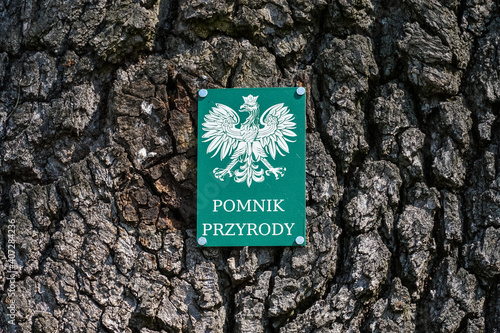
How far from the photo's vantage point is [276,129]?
2.07 m

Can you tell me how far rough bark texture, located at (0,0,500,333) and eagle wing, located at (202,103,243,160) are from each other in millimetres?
76

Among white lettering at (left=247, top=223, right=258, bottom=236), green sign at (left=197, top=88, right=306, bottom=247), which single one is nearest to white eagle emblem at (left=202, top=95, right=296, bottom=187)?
green sign at (left=197, top=88, right=306, bottom=247)

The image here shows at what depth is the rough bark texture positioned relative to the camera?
197cm

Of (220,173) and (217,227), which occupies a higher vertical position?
(220,173)

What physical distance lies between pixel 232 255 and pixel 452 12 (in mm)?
1232

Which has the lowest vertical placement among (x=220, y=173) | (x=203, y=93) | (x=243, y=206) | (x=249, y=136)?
(x=243, y=206)

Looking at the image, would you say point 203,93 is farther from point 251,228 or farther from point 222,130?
point 251,228

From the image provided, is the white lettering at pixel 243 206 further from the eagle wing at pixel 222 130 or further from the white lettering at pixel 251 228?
the eagle wing at pixel 222 130

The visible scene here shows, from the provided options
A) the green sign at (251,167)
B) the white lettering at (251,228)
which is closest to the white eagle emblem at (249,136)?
the green sign at (251,167)

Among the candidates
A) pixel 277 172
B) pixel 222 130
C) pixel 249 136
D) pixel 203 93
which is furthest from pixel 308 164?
pixel 203 93

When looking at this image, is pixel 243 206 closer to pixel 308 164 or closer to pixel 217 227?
pixel 217 227

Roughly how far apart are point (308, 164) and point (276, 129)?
6.9 inches

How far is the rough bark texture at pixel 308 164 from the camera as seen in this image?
197cm

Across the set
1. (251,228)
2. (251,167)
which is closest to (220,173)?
(251,167)
